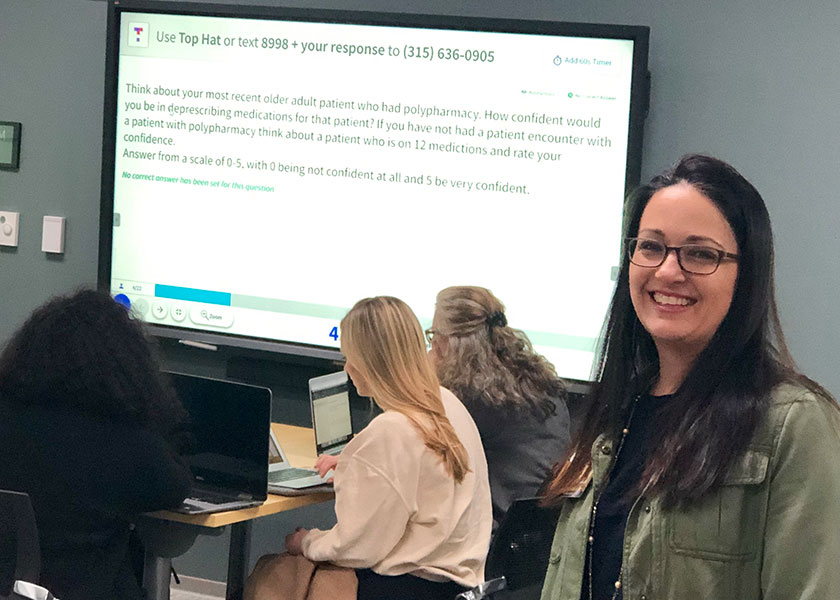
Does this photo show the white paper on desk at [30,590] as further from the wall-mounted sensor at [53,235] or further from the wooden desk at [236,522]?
the wall-mounted sensor at [53,235]

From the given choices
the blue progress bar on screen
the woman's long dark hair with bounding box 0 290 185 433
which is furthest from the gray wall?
the woman's long dark hair with bounding box 0 290 185 433

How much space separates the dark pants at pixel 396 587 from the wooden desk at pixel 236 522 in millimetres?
360

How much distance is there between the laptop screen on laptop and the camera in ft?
8.71

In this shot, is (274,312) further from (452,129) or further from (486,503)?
(486,503)

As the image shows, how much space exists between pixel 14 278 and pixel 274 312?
1224mm

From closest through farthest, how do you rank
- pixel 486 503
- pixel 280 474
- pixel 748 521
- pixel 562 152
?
pixel 748 521 < pixel 486 503 < pixel 280 474 < pixel 562 152

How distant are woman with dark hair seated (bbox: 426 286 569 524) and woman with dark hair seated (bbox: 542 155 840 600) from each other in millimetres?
1541

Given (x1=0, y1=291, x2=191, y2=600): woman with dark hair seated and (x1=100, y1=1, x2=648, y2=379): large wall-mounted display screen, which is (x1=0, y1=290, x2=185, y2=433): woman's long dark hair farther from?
(x1=100, y1=1, x2=648, y2=379): large wall-mounted display screen

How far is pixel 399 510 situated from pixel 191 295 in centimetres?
177

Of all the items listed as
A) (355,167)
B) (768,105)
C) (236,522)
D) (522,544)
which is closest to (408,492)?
(522,544)

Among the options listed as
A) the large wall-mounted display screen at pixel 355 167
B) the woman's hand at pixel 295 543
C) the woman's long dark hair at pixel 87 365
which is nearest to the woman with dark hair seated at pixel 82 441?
the woman's long dark hair at pixel 87 365

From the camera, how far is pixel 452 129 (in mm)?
3637

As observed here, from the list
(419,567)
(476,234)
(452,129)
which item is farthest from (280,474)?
(452,129)

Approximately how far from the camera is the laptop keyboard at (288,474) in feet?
9.87
